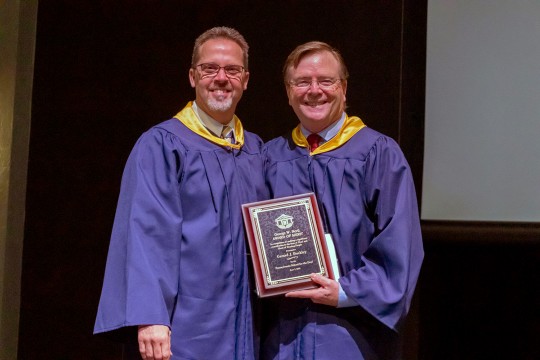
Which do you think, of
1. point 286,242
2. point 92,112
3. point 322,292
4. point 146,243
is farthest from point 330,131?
point 92,112

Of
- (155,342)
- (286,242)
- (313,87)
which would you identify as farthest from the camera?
(313,87)

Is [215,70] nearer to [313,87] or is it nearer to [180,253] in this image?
[313,87]

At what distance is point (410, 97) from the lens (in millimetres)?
3414

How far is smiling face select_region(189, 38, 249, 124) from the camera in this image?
8.25 feet

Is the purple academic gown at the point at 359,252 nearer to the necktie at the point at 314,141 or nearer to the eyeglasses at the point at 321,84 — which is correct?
the necktie at the point at 314,141

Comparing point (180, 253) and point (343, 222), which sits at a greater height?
point (343, 222)

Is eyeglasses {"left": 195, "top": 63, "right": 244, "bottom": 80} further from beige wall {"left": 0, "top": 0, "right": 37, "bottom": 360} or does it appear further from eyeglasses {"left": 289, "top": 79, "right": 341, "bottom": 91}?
beige wall {"left": 0, "top": 0, "right": 37, "bottom": 360}

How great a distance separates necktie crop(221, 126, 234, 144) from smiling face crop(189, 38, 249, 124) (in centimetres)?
3

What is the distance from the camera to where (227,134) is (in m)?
2.56

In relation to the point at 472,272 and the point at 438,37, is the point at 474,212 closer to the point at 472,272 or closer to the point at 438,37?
the point at 472,272

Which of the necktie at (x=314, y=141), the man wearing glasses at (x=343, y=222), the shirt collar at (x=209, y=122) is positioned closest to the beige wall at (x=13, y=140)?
the shirt collar at (x=209, y=122)

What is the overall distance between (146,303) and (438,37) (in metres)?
1.86

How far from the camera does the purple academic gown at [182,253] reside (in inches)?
90.3

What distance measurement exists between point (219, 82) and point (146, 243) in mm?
557
